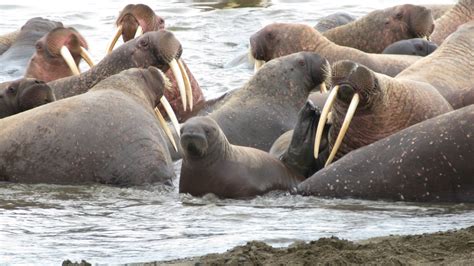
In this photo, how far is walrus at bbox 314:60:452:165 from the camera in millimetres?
9133

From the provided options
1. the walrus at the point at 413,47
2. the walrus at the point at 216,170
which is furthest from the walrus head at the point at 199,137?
the walrus at the point at 413,47

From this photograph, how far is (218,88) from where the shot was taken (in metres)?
14.9

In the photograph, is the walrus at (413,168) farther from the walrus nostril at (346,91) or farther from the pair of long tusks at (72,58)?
the pair of long tusks at (72,58)

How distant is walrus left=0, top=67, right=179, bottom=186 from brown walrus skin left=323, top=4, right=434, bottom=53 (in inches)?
224

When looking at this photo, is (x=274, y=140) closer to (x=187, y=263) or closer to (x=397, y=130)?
(x=397, y=130)

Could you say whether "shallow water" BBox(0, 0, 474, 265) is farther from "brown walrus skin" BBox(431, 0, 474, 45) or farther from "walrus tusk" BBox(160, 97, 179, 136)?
"brown walrus skin" BBox(431, 0, 474, 45)

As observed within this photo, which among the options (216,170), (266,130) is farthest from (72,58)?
(216,170)

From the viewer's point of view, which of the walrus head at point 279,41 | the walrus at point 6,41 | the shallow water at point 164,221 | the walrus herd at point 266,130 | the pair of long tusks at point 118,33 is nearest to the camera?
the shallow water at point 164,221

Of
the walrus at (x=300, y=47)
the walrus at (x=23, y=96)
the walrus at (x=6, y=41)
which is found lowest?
the walrus at (x=6, y=41)

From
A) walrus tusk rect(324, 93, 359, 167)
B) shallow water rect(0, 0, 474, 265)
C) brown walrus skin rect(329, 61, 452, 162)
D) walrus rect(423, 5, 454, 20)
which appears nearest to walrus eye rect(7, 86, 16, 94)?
shallow water rect(0, 0, 474, 265)

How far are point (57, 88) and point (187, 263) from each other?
206 inches

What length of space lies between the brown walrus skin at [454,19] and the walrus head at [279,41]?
1.91m

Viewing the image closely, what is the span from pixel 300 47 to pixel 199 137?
16.5ft

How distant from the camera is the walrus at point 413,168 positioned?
26.8 feet
